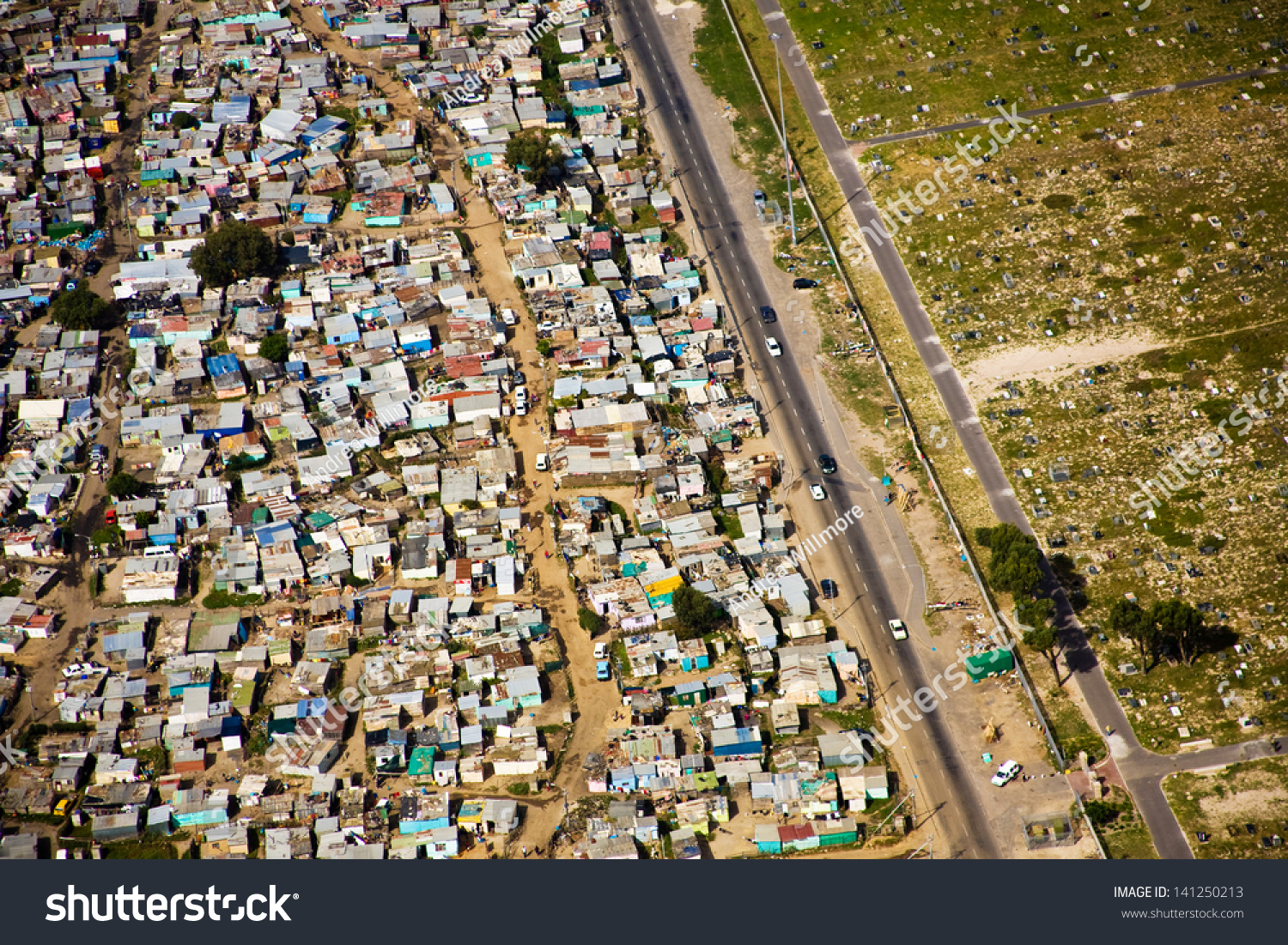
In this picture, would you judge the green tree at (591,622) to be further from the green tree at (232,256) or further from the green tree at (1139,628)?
the green tree at (232,256)

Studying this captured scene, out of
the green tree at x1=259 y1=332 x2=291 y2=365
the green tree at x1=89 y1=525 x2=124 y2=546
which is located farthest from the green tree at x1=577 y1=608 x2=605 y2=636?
the green tree at x1=259 y1=332 x2=291 y2=365

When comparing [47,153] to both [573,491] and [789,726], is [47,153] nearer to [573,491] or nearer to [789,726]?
[573,491]

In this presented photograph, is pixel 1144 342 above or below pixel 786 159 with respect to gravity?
below

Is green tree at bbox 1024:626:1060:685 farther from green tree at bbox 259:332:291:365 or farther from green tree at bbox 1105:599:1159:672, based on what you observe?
green tree at bbox 259:332:291:365

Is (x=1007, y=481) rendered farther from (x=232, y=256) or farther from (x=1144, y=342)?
(x=232, y=256)

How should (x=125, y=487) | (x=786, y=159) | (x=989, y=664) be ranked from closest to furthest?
1. (x=989, y=664)
2. (x=125, y=487)
3. (x=786, y=159)

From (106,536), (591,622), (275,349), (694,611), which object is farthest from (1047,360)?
(106,536)

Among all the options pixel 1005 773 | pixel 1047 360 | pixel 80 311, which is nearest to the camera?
pixel 1005 773
